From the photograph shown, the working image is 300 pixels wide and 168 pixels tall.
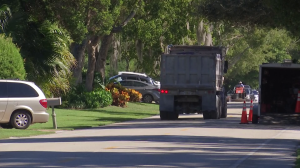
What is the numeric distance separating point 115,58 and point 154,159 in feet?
108

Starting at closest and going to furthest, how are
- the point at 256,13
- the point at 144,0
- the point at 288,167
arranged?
the point at 288,167, the point at 256,13, the point at 144,0

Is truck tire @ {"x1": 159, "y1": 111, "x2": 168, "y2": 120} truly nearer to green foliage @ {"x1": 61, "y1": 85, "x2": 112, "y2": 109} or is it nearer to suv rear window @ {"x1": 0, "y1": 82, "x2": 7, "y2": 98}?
green foliage @ {"x1": 61, "y1": 85, "x2": 112, "y2": 109}

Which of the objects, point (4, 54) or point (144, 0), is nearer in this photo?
point (4, 54)

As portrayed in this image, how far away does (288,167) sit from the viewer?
12.5m

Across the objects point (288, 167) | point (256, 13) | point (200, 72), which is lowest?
point (288, 167)

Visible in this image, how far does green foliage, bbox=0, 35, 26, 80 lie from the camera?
21766mm

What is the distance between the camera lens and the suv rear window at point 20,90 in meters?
20.9

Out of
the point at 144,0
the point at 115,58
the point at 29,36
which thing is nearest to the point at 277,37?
the point at 115,58

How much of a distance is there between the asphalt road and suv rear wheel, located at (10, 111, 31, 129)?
50.3 inches

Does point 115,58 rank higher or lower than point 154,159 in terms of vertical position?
higher

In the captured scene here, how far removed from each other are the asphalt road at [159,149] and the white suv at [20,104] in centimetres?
121

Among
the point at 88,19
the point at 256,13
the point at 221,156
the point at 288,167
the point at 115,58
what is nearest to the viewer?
the point at 288,167

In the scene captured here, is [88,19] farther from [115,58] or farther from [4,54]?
[115,58]

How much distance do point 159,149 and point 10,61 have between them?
9.04m
